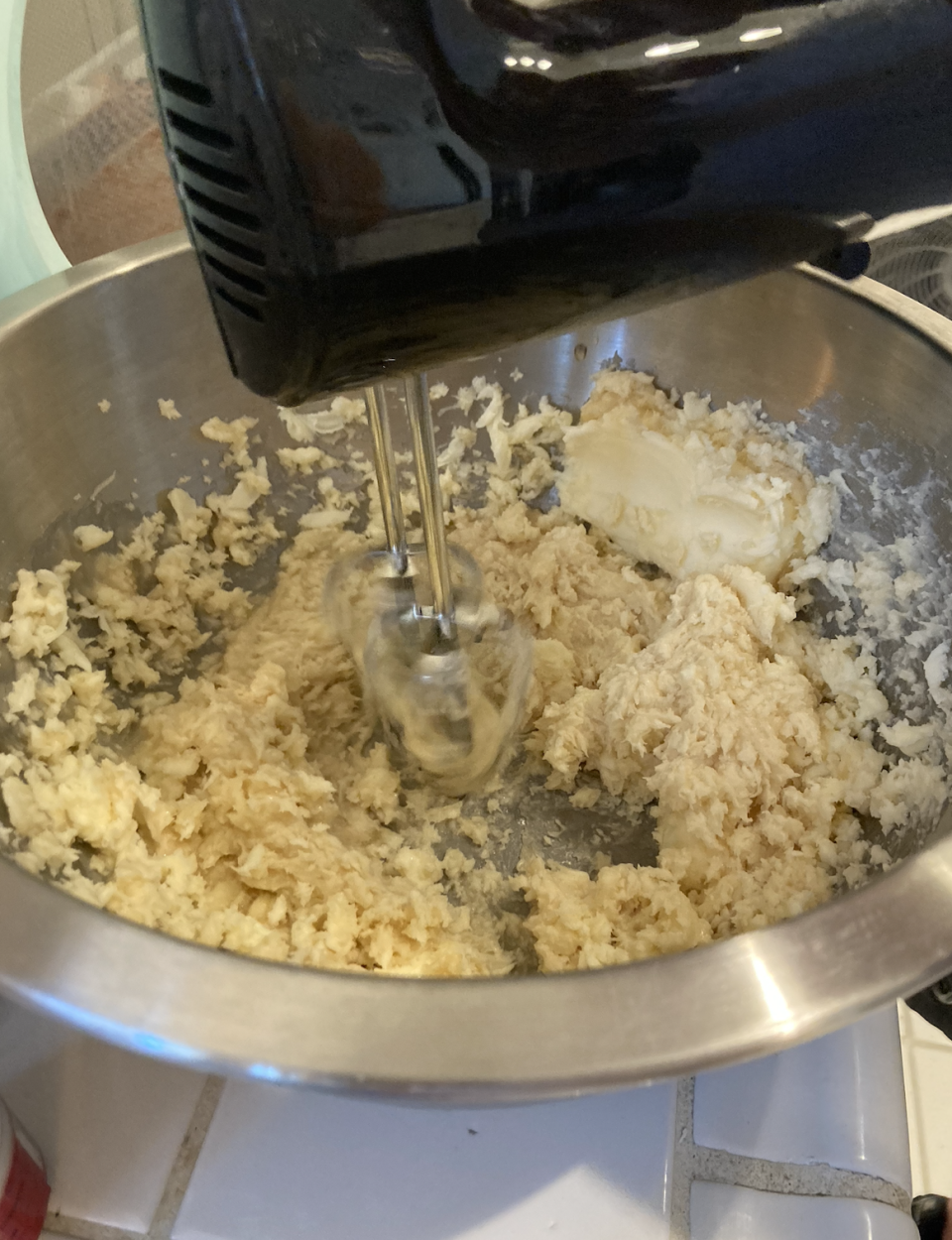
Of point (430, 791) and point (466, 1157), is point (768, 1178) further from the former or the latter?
point (430, 791)

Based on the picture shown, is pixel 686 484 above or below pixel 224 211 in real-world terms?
below

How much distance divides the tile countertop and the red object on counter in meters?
0.02

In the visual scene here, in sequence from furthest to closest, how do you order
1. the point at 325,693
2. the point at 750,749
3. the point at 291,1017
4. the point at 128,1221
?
1. the point at 325,693
2. the point at 750,749
3. the point at 128,1221
4. the point at 291,1017

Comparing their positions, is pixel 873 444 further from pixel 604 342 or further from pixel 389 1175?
pixel 389 1175

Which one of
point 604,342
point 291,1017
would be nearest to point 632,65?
point 291,1017

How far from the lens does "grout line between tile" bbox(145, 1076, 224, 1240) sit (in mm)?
472

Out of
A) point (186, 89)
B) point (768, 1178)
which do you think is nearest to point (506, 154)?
point (186, 89)

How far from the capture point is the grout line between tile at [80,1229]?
473 millimetres

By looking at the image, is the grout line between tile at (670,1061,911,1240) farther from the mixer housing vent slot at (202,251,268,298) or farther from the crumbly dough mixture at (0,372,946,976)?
the mixer housing vent slot at (202,251,268,298)

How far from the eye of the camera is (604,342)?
2.64 feet

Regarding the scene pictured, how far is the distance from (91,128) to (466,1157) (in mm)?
881

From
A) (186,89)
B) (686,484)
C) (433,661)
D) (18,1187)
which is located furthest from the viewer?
(686,484)

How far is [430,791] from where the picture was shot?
712 mm

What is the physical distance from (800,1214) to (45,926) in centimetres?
40
